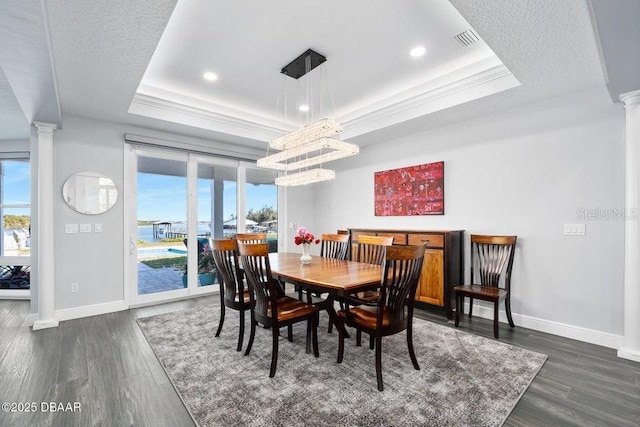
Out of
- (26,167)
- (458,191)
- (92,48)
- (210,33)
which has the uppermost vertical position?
(210,33)

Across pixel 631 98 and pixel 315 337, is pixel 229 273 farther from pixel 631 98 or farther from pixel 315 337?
pixel 631 98

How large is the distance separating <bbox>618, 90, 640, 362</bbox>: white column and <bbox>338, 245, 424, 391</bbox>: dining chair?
1.92 m

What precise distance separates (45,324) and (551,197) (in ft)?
19.0

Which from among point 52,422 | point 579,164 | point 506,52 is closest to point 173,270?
point 52,422

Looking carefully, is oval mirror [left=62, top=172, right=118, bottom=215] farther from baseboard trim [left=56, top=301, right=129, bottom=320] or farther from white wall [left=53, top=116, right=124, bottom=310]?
baseboard trim [left=56, top=301, right=129, bottom=320]

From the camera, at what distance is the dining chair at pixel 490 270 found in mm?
3250

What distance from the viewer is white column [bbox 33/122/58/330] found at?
3.42m

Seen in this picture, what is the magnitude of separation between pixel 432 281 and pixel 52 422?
11.9 feet

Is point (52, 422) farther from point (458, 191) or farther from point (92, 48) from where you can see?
point (458, 191)

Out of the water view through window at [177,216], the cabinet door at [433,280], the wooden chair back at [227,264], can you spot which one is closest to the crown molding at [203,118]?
the water view through window at [177,216]

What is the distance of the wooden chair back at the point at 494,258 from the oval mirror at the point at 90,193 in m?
4.72

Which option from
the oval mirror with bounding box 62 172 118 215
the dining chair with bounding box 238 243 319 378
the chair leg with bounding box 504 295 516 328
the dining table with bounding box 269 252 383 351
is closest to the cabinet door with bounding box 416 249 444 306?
the chair leg with bounding box 504 295 516 328

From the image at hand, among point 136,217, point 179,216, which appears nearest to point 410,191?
point 179,216

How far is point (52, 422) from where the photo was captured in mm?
1816
